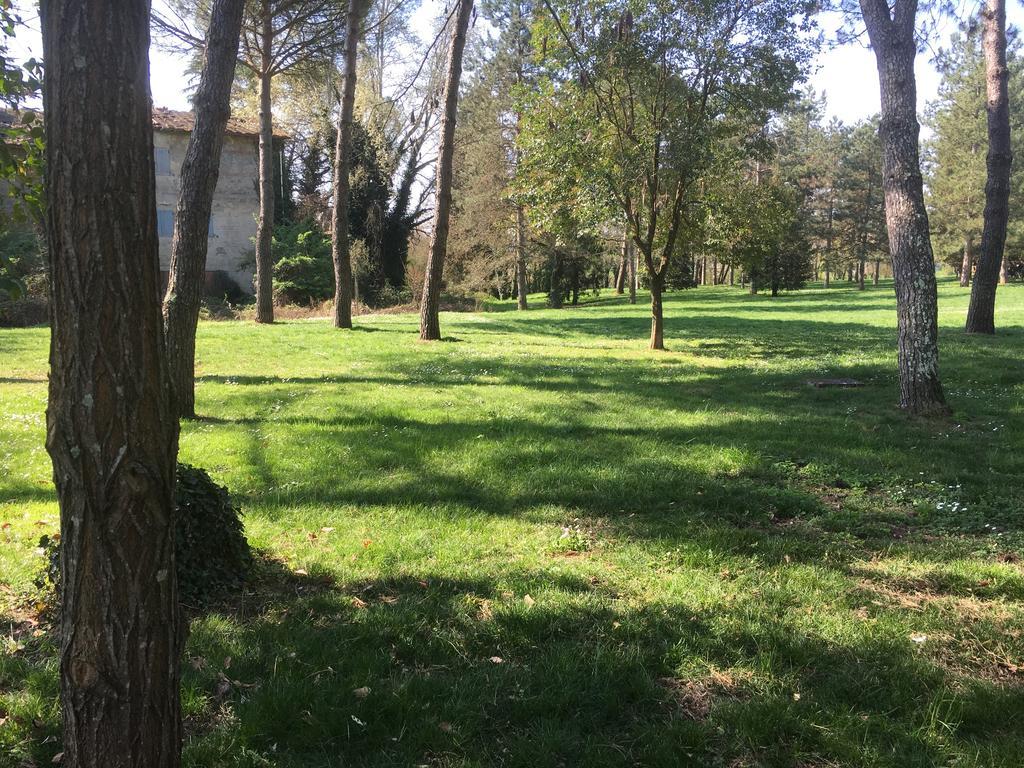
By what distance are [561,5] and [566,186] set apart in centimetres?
343

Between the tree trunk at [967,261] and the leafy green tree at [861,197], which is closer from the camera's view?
the tree trunk at [967,261]

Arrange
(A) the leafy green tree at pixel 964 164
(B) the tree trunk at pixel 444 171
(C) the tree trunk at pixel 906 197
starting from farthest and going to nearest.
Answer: (A) the leafy green tree at pixel 964 164 < (B) the tree trunk at pixel 444 171 < (C) the tree trunk at pixel 906 197

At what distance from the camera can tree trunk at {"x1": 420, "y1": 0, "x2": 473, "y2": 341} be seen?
14.8 metres

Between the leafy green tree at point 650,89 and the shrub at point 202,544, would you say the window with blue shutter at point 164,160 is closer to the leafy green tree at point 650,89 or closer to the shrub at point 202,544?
the leafy green tree at point 650,89

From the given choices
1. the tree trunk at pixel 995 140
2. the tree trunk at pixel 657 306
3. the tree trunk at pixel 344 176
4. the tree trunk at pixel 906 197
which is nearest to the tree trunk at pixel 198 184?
the tree trunk at pixel 906 197

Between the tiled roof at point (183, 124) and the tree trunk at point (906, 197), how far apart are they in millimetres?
27330

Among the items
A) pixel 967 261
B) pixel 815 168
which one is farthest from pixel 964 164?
pixel 815 168

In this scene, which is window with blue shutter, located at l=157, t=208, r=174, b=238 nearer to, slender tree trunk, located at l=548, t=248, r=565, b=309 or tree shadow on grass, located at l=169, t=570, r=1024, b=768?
slender tree trunk, located at l=548, t=248, r=565, b=309

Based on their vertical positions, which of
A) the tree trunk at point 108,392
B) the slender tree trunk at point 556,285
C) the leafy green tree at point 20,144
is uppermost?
the slender tree trunk at point 556,285

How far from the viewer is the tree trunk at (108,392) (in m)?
1.82

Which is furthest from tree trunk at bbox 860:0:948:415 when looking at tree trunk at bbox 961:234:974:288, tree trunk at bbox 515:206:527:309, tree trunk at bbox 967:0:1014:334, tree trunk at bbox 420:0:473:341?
tree trunk at bbox 961:234:974:288

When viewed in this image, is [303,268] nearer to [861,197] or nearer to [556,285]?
[556,285]

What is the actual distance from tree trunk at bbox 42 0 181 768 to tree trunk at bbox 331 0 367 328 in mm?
17837

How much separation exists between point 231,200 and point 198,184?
28.1 metres
